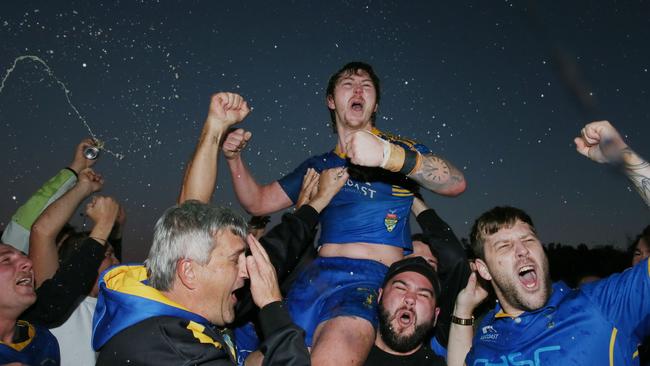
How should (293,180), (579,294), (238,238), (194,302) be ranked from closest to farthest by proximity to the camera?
(194,302) < (238,238) < (579,294) < (293,180)

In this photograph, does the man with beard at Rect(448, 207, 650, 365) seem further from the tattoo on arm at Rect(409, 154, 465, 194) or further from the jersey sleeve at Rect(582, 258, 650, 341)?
the tattoo on arm at Rect(409, 154, 465, 194)

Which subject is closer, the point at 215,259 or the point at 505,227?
the point at 215,259

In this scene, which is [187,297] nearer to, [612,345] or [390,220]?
[390,220]

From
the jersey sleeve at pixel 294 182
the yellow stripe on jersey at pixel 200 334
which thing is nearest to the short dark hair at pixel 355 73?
the jersey sleeve at pixel 294 182

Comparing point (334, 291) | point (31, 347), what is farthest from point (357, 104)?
point (31, 347)

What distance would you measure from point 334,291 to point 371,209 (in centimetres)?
76

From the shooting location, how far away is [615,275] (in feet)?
10.3

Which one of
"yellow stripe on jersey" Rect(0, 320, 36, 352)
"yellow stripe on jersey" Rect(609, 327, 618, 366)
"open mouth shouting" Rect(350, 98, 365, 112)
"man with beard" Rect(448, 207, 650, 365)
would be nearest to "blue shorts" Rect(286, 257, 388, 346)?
"man with beard" Rect(448, 207, 650, 365)

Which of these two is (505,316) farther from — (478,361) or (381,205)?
(381,205)

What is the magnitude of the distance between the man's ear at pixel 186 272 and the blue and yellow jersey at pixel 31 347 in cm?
150

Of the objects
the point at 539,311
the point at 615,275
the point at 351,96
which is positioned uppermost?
the point at 351,96

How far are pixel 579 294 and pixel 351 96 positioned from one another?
2.41 meters

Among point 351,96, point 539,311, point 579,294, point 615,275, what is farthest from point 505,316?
point 351,96

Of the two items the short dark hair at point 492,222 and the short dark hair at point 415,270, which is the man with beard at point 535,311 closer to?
the short dark hair at point 492,222
